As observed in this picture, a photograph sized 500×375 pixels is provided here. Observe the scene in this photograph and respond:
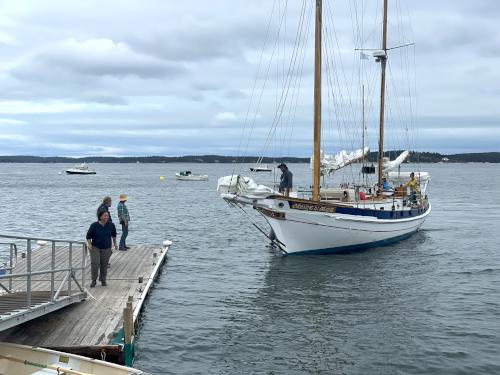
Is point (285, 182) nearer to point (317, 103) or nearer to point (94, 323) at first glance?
point (317, 103)

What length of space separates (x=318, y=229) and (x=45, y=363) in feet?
50.0

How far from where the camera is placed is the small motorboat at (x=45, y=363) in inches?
393

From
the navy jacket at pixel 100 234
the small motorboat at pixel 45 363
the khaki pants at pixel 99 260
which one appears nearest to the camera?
the small motorboat at pixel 45 363

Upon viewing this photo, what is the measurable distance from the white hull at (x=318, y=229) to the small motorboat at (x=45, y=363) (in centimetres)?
1360

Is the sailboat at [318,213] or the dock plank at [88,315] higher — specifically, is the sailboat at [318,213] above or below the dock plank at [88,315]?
above

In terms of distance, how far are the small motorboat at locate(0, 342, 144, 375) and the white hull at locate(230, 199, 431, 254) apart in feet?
44.6

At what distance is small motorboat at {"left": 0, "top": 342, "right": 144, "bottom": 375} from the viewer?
393 inches

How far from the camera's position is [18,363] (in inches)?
412

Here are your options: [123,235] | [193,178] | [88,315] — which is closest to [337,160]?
[123,235]

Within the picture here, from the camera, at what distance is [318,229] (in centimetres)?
2433

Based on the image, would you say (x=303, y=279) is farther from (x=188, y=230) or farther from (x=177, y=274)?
(x=188, y=230)

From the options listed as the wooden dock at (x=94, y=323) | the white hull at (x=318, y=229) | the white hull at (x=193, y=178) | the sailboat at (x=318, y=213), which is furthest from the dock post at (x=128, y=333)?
the white hull at (x=193, y=178)

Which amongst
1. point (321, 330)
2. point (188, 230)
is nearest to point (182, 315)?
point (321, 330)

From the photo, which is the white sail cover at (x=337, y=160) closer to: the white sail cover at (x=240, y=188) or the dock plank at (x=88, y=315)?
the white sail cover at (x=240, y=188)
